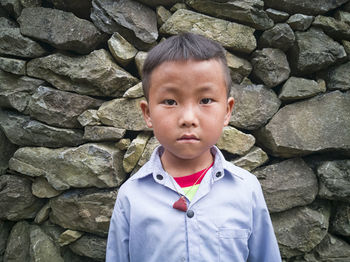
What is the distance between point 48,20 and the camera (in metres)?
1.73

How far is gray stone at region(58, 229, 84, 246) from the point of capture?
6.08 feet

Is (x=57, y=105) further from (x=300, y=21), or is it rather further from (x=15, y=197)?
(x=300, y=21)

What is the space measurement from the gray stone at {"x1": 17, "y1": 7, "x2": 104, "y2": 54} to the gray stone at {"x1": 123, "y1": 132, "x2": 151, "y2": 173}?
0.79m

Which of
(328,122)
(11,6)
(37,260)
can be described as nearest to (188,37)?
(328,122)

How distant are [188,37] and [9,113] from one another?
1634mm

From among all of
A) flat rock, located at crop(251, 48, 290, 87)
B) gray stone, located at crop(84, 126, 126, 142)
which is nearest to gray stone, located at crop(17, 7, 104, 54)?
gray stone, located at crop(84, 126, 126, 142)

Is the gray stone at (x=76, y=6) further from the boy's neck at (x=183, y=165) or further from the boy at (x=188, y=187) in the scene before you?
the boy's neck at (x=183, y=165)

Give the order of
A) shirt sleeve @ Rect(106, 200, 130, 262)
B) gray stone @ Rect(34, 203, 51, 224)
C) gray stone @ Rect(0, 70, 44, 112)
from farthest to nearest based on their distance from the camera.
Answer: gray stone @ Rect(34, 203, 51, 224), gray stone @ Rect(0, 70, 44, 112), shirt sleeve @ Rect(106, 200, 130, 262)

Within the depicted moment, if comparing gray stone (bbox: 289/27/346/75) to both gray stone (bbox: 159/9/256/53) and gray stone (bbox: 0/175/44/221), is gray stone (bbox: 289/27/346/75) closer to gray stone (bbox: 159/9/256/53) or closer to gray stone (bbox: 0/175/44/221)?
gray stone (bbox: 159/9/256/53)

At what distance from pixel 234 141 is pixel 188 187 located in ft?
2.54

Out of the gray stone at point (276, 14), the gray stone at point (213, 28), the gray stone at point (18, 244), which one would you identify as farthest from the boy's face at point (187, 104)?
the gray stone at point (18, 244)

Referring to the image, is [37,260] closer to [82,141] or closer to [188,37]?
[82,141]

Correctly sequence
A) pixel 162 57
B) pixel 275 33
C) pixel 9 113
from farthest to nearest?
pixel 9 113 < pixel 275 33 < pixel 162 57

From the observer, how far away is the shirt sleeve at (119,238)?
1.09 meters
